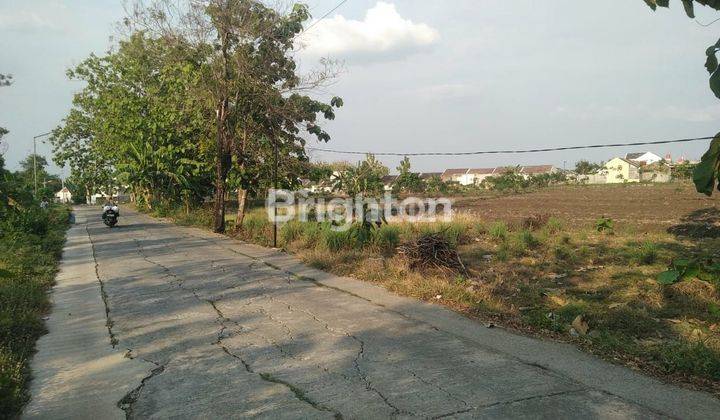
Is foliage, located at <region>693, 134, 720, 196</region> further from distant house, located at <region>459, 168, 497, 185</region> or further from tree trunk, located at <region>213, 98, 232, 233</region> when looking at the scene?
distant house, located at <region>459, 168, 497, 185</region>

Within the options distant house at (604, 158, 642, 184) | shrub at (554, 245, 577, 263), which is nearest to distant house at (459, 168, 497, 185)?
distant house at (604, 158, 642, 184)

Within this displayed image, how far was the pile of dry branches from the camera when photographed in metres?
9.81

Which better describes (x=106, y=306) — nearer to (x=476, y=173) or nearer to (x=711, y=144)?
(x=711, y=144)

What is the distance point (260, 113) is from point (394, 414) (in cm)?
1603

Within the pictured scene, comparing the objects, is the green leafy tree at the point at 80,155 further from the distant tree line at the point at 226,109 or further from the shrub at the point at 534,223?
the shrub at the point at 534,223

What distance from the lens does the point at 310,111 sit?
1923 centimetres

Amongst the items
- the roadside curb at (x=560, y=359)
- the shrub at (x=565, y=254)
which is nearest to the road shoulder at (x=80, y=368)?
the roadside curb at (x=560, y=359)

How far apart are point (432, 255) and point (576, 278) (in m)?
2.79

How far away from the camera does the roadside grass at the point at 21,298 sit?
4355 mm

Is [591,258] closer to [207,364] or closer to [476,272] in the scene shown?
[476,272]

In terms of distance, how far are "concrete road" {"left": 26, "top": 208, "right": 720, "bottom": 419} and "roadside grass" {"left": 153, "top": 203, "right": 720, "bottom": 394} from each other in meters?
0.47

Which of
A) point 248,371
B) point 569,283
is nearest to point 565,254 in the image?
point 569,283

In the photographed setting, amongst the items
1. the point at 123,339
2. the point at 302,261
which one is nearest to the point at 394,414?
the point at 123,339

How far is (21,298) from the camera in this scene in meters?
7.74
